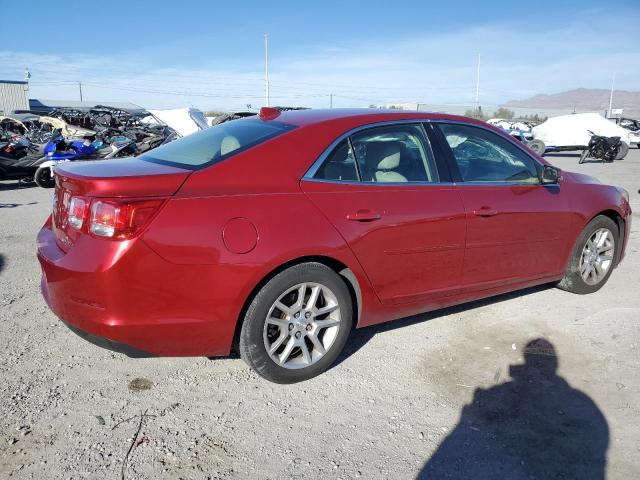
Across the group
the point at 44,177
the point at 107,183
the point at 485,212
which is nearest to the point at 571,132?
the point at 44,177

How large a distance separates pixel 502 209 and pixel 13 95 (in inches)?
2109

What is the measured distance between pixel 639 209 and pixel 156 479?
946 cm

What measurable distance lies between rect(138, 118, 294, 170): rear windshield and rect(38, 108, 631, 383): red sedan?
0.02 metres

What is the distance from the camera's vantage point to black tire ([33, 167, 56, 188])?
1024cm

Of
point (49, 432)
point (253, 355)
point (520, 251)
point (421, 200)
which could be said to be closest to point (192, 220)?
point (253, 355)

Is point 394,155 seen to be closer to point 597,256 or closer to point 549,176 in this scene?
point 549,176

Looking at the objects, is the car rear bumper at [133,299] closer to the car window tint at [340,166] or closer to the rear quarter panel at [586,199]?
the car window tint at [340,166]

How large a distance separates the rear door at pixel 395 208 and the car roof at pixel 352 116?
3.1 inches

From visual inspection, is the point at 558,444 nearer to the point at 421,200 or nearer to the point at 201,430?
the point at 421,200

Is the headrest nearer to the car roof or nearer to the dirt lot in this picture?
the car roof

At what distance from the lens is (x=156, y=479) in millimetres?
2262

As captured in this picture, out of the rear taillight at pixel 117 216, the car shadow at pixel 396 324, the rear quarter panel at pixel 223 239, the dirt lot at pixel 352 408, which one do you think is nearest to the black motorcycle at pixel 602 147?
the car shadow at pixel 396 324

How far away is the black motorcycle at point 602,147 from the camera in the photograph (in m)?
18.6

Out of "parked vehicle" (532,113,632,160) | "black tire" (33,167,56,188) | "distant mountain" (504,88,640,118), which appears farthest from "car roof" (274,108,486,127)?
"distant mountain" (504,88,640,118)
